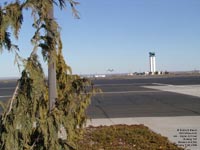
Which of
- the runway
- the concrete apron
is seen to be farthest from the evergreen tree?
the concrete apron

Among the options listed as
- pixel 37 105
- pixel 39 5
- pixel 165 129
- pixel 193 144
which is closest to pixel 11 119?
pixel 37 105

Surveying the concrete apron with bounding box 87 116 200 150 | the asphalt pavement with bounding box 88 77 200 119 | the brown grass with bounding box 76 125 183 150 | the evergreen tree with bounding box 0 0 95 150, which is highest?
the evergreen tree with bounding box 0 0 95 150

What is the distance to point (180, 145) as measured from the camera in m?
8.20

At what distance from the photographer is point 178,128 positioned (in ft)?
37.9

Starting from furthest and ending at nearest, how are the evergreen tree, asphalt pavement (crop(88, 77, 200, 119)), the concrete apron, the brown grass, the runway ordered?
the runway
asphalt pavement (crop(88, 77, 200, 119))
the concrete apron
the brown grass
the evergreen tree

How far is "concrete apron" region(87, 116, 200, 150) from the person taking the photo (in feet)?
27.6

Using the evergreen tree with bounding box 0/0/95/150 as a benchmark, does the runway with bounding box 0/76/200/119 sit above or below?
below

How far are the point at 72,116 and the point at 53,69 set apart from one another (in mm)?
623

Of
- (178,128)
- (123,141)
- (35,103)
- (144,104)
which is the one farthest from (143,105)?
(35,103)

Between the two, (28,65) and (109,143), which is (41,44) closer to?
(28,65)

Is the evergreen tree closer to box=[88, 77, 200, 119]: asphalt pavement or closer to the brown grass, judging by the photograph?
box=[88, 77, 200, 119]: asphalt pavement

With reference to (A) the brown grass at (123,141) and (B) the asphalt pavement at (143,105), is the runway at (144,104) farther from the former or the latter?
(A) the brown grass at (123,141)

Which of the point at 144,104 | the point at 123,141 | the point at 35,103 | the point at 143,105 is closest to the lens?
the point at 35,103

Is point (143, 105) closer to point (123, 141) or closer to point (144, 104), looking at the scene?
point (144, 104)
